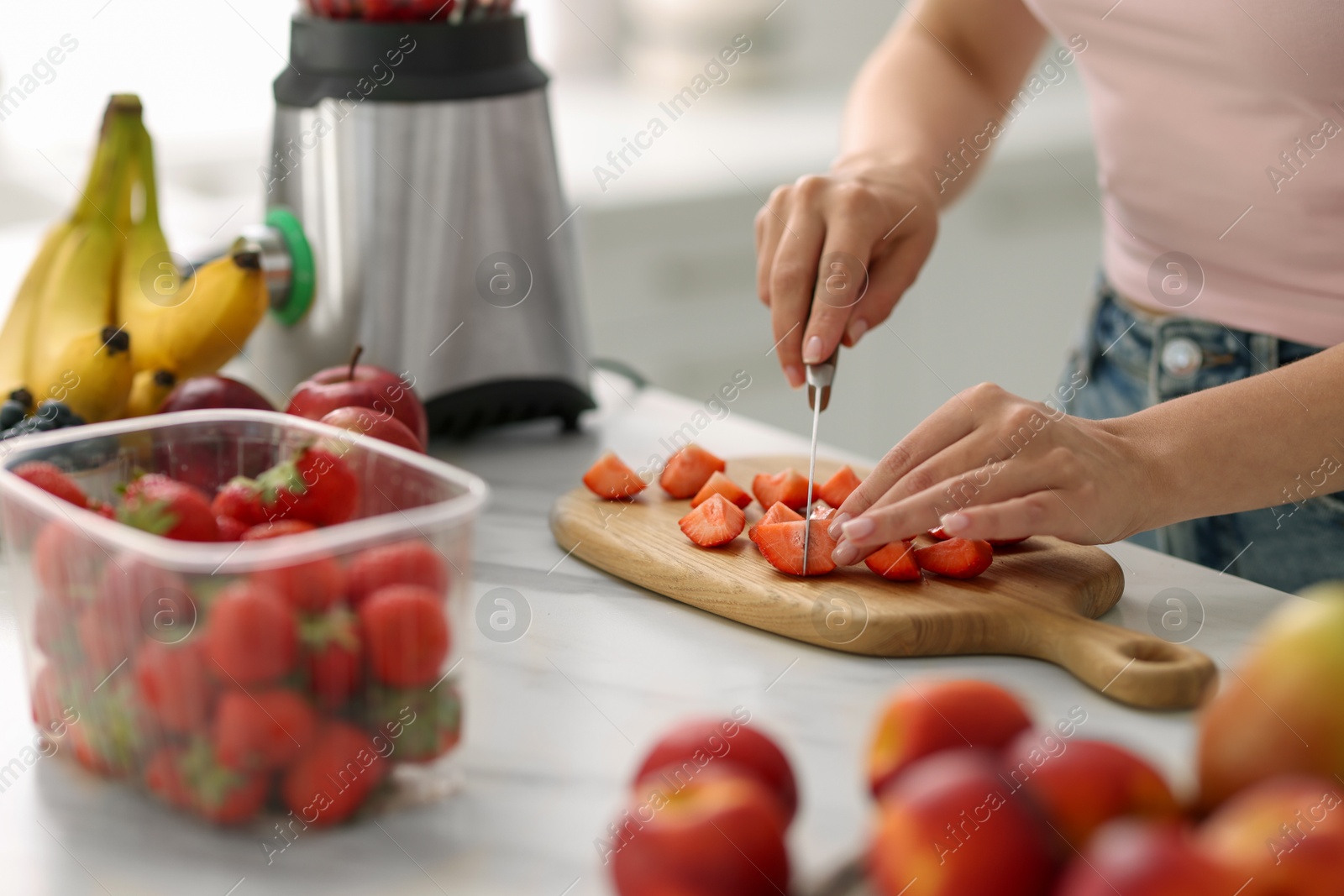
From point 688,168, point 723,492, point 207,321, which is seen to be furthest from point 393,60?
point 688,168

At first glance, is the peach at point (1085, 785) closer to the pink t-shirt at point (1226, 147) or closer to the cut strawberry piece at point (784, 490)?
the cut strawberry piece at point (784, 490)

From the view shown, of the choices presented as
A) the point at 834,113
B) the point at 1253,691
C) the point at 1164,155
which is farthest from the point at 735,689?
the point at 834,113

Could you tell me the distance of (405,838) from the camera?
0.67 m

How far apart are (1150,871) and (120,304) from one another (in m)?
1.11

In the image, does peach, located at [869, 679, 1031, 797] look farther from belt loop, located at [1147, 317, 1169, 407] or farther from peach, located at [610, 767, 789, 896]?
belt loop, located at [1147, 317, 1169, 407]

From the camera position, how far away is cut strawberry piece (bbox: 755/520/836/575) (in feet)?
3.15

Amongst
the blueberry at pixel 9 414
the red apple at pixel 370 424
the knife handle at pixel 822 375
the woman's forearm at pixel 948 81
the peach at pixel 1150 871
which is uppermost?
the woman's forearm at pixel 948 81

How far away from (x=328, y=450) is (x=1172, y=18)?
0.86m

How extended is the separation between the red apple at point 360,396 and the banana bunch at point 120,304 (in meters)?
0.16

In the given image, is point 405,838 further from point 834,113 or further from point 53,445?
point 834,113

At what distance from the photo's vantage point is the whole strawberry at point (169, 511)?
27.6 inches

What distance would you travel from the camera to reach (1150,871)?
444mm

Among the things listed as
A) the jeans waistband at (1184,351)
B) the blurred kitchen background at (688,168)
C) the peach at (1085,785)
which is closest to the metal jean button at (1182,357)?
the jeans waistband at (1184,351)

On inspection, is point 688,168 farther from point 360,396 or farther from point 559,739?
point 559,739
